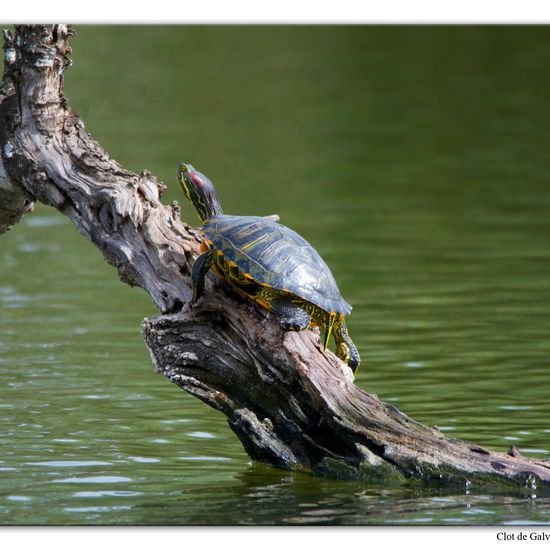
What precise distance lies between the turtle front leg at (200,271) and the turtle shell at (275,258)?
0.07m

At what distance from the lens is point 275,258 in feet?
19.9

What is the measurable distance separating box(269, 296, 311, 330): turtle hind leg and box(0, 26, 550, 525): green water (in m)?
0.80

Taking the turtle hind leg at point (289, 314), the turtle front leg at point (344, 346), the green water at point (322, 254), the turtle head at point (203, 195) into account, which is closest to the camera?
the turtle hind leg at point (289, 314)

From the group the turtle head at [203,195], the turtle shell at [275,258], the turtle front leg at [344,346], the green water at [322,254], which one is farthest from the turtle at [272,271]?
the green water at [322,254]

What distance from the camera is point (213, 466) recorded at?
667 cm

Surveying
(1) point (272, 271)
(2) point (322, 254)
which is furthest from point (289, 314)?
(2) point (322, 254)

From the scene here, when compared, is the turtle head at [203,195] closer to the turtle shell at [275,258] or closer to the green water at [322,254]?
the turtle shell at [275,258]

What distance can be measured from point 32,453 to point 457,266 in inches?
231

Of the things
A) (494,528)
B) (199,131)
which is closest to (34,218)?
(199,131)

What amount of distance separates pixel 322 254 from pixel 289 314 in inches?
236

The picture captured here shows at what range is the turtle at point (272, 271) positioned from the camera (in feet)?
19.7

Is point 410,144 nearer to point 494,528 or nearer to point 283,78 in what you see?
point 283,78

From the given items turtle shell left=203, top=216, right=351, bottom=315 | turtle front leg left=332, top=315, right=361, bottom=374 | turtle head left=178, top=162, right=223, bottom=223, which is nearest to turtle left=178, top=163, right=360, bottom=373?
turtle shell left=203, top=216, right=351, bottom=315

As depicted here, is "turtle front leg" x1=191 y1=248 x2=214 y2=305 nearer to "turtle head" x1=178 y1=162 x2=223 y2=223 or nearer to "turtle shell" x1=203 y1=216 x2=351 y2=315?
"turtle shell" x1=203 y1=216 x2=351 y2=315
